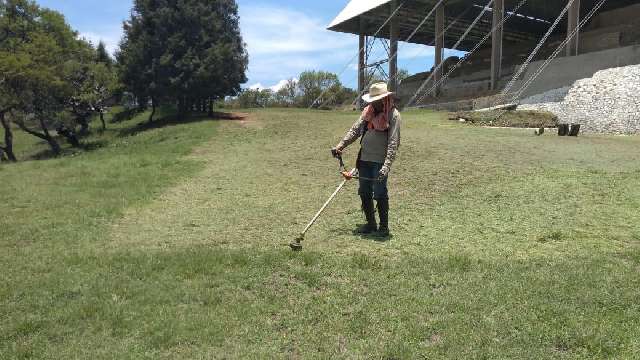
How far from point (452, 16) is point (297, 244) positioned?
33.0 m

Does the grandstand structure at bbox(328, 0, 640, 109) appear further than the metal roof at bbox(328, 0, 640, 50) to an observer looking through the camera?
No

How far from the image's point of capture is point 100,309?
12.3ft

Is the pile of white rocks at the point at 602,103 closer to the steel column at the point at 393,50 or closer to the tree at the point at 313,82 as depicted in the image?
the steel column at the point at 393,50

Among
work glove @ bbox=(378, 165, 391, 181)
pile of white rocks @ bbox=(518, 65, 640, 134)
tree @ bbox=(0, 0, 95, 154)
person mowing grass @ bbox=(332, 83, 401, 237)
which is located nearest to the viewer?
work glove @ bbox=(378, 165, 391, 181)

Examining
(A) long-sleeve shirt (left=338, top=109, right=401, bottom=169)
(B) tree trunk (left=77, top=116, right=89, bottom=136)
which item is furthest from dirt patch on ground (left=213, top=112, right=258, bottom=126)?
(A) long-sleeve shirt (left=338, top=109, right=401, bottom=169)

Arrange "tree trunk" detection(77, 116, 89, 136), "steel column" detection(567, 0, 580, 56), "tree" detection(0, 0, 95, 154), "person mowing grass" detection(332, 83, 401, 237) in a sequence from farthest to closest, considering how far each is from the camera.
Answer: "tree trunk" detection(77, 116, 89, 136), "steel column" detection(567, 0, 580, 56), "tree" detection(0, 0, 95, 154), "person mowing grass" detection(332, 83, 401, 237)

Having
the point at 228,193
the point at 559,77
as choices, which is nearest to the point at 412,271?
the point at 228,193

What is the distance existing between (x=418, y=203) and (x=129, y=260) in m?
3.94

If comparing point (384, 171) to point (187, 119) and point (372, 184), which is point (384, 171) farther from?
point (187, 119)

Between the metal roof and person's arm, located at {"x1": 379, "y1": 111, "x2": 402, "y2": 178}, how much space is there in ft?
86.7

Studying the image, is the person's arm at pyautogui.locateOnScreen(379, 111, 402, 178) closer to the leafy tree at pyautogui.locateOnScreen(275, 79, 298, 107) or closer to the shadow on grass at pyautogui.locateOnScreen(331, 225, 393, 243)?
the shadow on grass at pyautogui.locateOnScreen(331, 225, 393, 243)

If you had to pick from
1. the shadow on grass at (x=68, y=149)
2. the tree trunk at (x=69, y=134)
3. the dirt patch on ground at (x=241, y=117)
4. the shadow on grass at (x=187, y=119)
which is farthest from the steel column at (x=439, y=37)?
the tree trunk at (x=69, y=134)

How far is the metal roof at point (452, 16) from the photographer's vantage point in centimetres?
3159

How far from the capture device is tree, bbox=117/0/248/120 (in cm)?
2208
